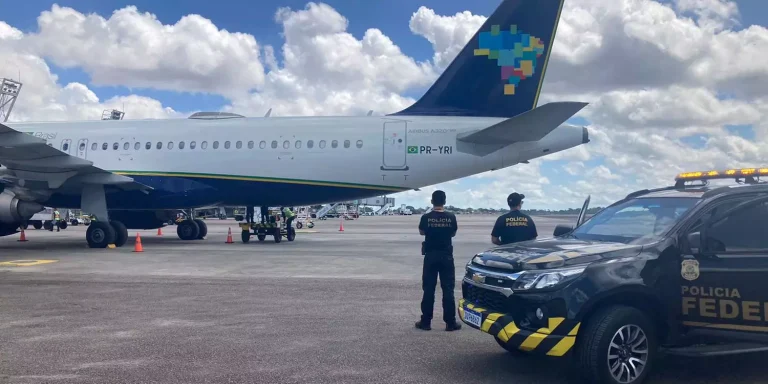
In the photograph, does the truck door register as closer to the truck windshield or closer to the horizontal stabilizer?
the truck windshield

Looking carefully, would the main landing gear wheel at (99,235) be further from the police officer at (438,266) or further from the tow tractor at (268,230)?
the police officer at (438,266)

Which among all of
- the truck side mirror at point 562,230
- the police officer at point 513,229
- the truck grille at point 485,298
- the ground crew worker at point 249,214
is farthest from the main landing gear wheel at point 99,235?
the truck grille at point 485,298

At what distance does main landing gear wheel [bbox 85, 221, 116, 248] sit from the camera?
20312 millimetres

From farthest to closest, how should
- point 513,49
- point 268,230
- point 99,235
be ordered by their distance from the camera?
point 268,230 < point 99,235 < point 513,49

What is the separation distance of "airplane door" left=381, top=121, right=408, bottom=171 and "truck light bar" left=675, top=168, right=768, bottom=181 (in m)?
13.0

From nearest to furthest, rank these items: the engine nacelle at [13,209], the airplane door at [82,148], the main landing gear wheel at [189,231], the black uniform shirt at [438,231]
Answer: the black uniform shirt at [438,231], the engine nacelle at [13,209], the airplane door at [82,148], the main landing gear wheel at [189,231]

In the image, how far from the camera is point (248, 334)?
7539 mm

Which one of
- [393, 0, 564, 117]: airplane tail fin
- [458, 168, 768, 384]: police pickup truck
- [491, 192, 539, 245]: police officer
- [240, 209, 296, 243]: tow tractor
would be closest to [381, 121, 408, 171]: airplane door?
[393, 0, 564, 117]: airplane tail fin

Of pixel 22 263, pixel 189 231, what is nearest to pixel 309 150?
pixel 189 231

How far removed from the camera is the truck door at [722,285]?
5.39m

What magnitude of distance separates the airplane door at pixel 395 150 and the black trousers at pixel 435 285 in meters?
11.8

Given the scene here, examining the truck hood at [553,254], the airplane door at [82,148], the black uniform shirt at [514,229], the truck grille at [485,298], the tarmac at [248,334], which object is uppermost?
the airplane door at [82,148]

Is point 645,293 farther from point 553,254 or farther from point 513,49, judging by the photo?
point 513,49

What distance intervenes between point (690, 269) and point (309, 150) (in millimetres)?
16035
